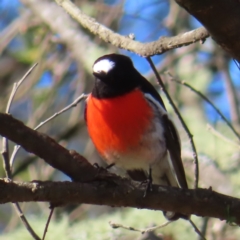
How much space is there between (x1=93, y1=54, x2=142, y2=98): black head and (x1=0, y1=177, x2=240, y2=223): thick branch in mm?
933

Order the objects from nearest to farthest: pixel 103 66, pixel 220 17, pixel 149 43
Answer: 1. pixel 220 17
2. pixel 149 43
3. pixel 103 66

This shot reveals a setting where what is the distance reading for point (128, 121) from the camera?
3.23 meters

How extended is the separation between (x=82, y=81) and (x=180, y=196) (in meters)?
2.41

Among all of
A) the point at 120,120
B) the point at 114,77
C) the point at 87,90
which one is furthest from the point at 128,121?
the point at 87,90

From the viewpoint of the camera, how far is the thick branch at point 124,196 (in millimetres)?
2068

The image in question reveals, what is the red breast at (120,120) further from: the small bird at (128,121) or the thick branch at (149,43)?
the thick branch at (149,43)

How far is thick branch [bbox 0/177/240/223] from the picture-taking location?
6.79ft

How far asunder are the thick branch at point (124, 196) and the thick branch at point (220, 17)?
0.70 metres

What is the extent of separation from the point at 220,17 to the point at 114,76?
143cm

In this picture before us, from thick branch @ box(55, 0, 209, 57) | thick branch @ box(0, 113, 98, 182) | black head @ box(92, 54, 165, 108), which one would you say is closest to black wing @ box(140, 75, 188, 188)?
black head @ box(92, 54, 165, 108)

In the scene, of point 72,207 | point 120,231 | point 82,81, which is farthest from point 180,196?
point 72,207

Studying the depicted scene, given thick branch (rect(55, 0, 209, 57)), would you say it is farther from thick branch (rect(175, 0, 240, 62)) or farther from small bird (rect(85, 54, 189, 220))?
small bird (rect(85, 54, 189, 220))

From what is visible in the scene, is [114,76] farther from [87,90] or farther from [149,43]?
[87,90]

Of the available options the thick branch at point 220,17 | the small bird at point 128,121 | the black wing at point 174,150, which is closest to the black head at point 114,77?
the small bird at point 128,121
